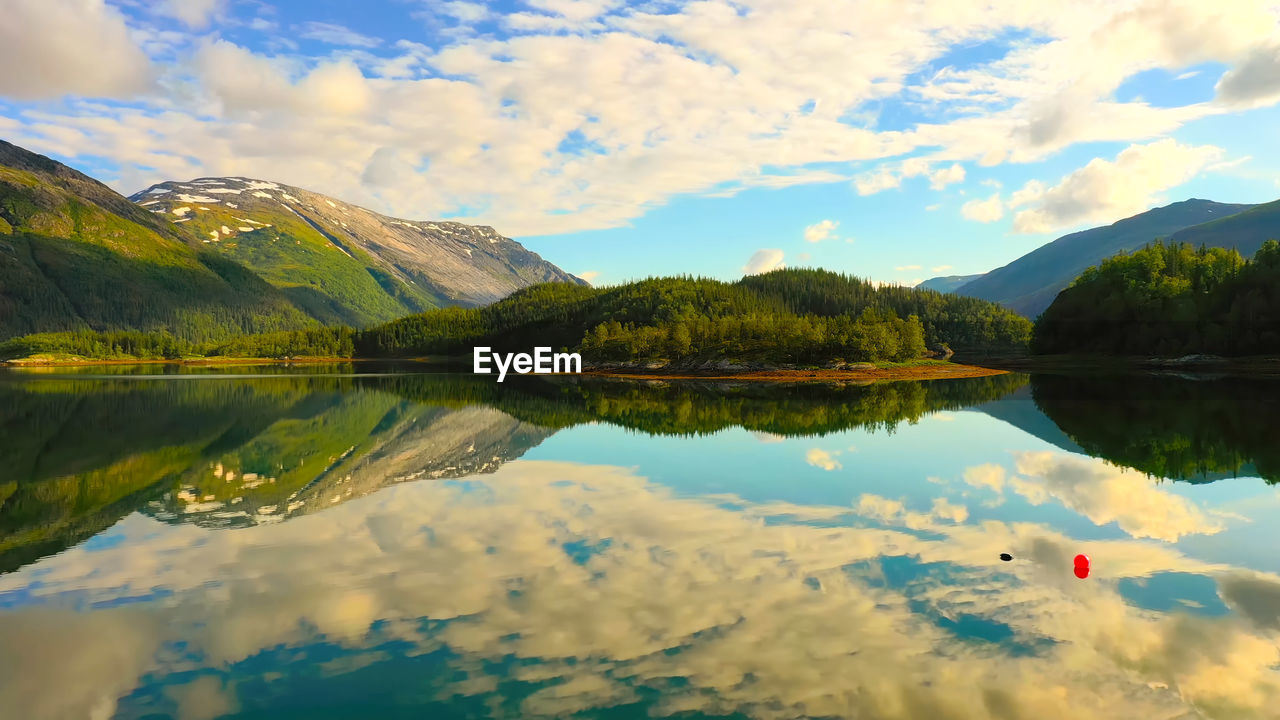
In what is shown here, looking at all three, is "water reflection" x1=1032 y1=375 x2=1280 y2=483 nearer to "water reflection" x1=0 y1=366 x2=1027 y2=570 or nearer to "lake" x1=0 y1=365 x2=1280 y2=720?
"lake" x1=0 y1=365 x2=1280 y2=720

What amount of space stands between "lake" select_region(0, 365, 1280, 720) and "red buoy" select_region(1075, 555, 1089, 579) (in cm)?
24

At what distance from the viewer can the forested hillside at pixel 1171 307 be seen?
112m

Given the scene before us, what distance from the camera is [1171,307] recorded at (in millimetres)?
127000

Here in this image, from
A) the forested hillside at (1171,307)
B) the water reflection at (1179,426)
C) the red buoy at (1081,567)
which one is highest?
the forested hillside at (1171,307)

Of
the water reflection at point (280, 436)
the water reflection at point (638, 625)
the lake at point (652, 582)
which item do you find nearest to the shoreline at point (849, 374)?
the water reflection at point (280, 436)

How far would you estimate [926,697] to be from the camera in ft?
34.9

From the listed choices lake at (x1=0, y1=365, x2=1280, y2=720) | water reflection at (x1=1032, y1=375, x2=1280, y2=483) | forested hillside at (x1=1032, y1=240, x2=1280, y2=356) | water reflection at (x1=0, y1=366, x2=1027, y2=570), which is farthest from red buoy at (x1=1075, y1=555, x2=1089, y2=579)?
forested hillside at (x1=1032, y1=240, x2=1280, y2=356)

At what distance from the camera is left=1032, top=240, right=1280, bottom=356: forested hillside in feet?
368

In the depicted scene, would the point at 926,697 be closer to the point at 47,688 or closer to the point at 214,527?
the point at 47,688

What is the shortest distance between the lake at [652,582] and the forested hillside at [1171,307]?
332 feet

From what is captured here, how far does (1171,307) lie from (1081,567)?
474ft

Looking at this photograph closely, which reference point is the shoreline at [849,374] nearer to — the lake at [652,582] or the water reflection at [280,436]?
the water reflection at [280,436]

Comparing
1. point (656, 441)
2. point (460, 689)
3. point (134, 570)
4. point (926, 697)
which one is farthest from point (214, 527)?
point (656, 441)

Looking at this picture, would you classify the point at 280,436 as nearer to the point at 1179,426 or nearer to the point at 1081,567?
the point at 1081,567
